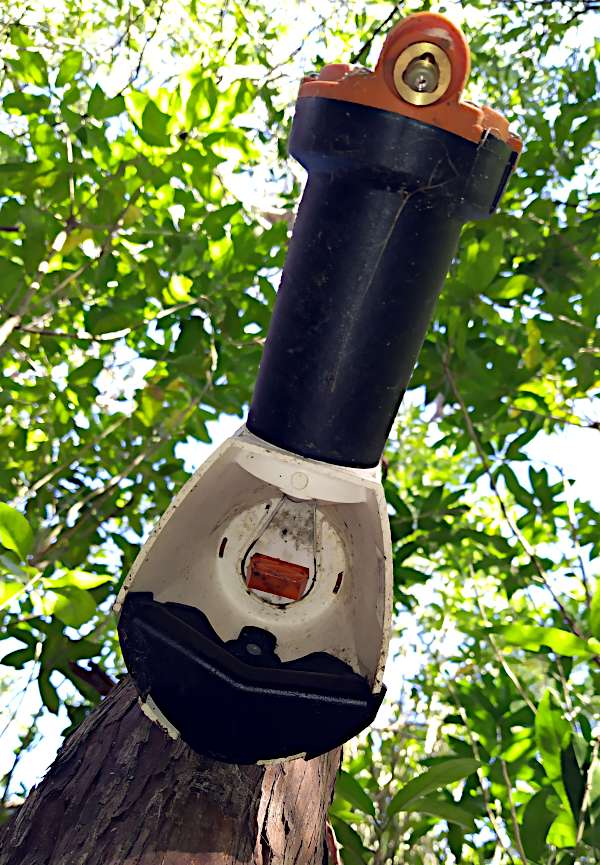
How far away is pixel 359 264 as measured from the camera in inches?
38.2

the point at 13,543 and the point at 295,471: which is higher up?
the point at 295,471

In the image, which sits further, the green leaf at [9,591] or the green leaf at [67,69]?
the green leaf at [67,69]

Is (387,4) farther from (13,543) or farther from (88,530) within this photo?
(13,543)

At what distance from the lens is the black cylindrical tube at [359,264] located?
0.93 metres

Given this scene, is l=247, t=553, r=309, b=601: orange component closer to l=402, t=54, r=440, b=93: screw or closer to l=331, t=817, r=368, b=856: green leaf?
l=402, t=54, r=440, b=93: screw

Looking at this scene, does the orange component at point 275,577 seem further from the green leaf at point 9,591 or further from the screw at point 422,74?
the screw at point 422,74

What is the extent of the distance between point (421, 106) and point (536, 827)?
1.47 m

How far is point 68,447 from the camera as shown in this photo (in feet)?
7.93

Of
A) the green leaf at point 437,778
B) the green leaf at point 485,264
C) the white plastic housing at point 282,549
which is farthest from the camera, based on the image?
the green leaf at point 485,264

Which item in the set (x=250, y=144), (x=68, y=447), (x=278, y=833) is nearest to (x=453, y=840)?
(x=278, y=833)

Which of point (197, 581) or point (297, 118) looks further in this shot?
point (197, 581)

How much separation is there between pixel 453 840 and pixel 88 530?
1359mm

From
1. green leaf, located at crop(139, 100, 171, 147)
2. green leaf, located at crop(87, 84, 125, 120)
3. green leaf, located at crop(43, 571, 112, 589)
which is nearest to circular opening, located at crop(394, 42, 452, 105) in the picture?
green leaf, located at crop(43, 571, 112, 589)

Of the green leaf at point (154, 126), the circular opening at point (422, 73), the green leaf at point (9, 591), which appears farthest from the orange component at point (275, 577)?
the green leaf at point (154, 126)
